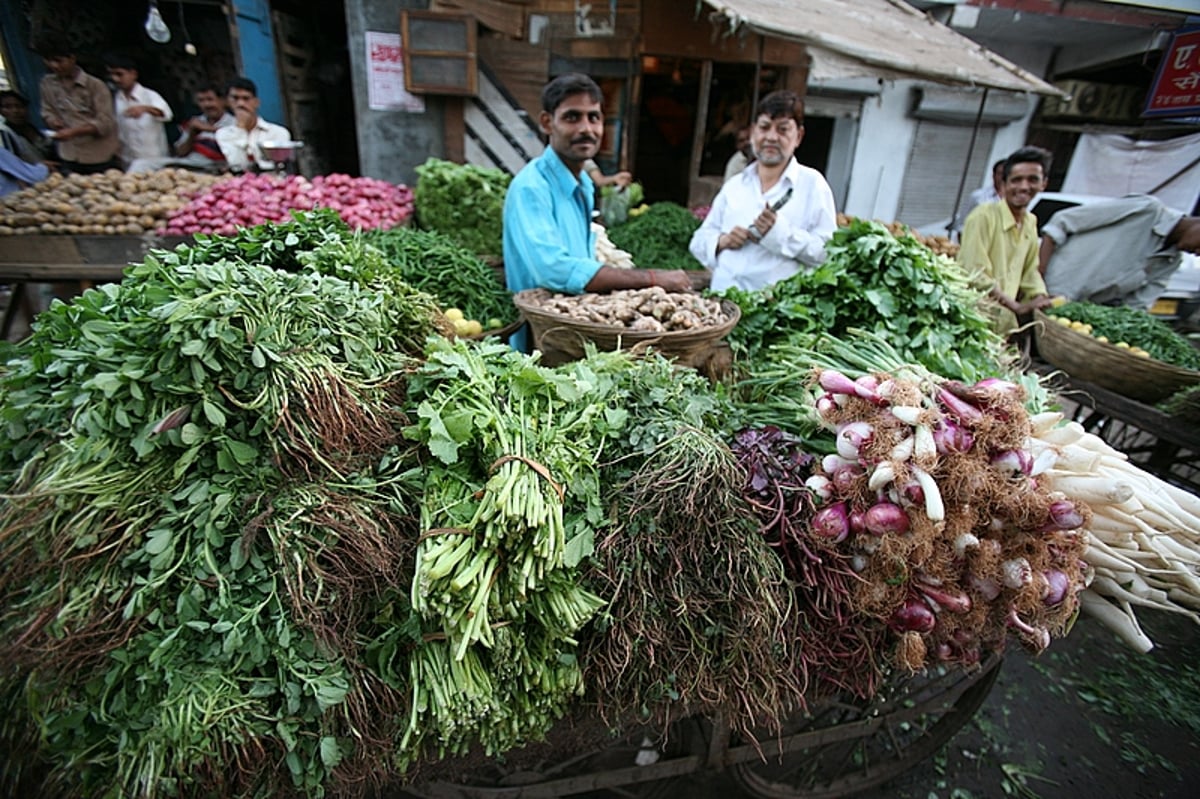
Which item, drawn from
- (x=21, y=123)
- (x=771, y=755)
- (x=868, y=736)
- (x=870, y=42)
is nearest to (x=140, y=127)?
(x=21, y=123)

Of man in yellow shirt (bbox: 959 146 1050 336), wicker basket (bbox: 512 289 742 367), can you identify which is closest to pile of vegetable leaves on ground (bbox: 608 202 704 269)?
man in yellow shirt (bbox: 959 146 1050 336)

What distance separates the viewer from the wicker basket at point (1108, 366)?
3.45 metres

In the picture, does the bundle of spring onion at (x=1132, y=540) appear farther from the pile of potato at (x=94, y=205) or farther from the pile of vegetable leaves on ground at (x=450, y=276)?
the pile of potato at (x=94, y=205)

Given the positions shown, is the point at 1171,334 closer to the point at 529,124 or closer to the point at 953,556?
the point at 953,556

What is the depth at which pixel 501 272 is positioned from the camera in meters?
3.87

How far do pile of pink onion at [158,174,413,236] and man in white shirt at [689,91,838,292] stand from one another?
2.84m

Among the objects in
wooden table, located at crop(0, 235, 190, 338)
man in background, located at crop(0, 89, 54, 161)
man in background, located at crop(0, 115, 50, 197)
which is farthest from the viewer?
man in background, located at crop(0, 89, 54, 161)

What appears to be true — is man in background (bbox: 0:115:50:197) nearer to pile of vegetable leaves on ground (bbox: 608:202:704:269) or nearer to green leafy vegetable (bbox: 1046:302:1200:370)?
pile of vegetable leaves on ground (bbox: 608:202:704:269)

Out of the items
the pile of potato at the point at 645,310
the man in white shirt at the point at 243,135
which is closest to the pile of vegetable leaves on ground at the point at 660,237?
the pile of potato at the point at 645,310

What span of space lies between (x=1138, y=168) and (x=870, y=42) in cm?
818

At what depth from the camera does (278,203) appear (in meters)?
4.60

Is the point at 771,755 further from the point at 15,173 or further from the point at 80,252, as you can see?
the point at 15,173

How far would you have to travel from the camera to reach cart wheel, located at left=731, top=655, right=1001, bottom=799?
6.95 feet

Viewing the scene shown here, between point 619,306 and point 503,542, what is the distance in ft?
4.09
